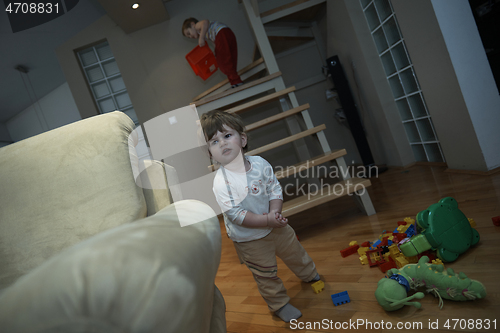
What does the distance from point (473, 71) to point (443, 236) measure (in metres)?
1.26

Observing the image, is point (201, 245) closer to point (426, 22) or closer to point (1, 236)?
point (1, 236)

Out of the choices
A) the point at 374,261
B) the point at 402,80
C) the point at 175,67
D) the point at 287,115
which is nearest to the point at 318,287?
the point at 374,261

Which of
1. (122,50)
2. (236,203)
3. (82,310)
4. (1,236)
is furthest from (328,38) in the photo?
(82,310)

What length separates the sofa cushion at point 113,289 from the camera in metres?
0.29

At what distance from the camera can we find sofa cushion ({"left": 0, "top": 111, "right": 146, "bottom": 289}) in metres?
0.78

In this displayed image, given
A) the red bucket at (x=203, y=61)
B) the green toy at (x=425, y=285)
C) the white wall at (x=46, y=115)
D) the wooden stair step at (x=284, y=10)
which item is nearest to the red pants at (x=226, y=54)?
the wooden stair step at (x=284, y=10)

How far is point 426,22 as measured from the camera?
1869 millimetres

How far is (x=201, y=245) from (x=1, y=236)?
640 millimetres

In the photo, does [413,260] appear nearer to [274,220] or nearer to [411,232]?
[411,232]

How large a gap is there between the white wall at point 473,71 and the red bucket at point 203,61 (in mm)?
2249

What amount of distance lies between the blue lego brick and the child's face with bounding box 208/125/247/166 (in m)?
0.60

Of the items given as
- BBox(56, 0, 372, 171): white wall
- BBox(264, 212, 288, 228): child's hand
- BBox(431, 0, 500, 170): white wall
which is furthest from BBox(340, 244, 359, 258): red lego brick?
BBox(56, 0, 372, 171): white wall

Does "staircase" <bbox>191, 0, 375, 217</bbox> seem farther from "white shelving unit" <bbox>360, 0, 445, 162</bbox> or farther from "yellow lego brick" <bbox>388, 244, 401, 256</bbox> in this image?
"white shelving unit" <bbox>360, 0, 445, 162</bbox>

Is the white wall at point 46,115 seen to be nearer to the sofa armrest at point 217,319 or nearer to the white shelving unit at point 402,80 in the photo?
the white shelving unit at point 402,80
